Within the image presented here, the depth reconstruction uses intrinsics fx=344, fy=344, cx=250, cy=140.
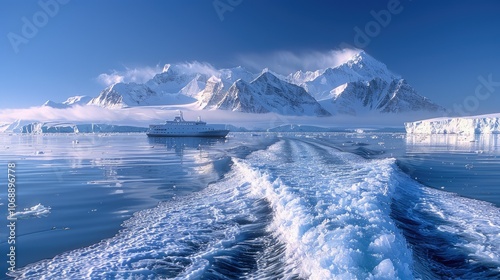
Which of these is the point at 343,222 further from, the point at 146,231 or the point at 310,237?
the point at 146,231

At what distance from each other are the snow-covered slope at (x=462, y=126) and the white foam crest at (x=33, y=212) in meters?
130

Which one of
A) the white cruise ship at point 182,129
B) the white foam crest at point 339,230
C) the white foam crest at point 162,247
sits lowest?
the white foam crest at point 162,247

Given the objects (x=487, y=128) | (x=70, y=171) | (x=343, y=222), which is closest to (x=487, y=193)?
(x=343, y=222)

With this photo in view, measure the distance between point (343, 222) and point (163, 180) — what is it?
12.8 meters

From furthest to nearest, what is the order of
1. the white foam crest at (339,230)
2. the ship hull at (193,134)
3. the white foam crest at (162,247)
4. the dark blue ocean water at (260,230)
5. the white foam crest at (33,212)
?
the ship hull at (193,134)
the white foam crest at (33,212)
the dark blue ocean water at (260,230)
the white foam crest at (162,247)
the white foam crest at (339,230)

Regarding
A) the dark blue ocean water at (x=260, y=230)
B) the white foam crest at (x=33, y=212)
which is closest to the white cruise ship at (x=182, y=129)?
the dark blue ocean water at (x=260, y=230)

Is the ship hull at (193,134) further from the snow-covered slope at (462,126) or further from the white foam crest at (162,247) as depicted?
the white foam crest at (162,247)

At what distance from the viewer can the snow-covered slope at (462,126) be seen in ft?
Answer: 374

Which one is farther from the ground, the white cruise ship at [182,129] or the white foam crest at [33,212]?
the white cruise ship at [182,129]

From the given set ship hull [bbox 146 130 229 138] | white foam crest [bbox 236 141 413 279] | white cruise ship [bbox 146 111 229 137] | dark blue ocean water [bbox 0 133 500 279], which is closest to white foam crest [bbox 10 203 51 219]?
dark blue ocean water [bbox 0 133 500 279]

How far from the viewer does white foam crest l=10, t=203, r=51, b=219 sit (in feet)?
37.6

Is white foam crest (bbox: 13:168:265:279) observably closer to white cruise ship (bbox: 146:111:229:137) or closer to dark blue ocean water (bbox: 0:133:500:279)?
dark blue ocean water (bbox: 0:133:500:279)

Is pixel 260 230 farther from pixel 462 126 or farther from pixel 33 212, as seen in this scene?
pixel 462 126

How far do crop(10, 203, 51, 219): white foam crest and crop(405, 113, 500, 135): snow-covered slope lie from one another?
12979 cm
